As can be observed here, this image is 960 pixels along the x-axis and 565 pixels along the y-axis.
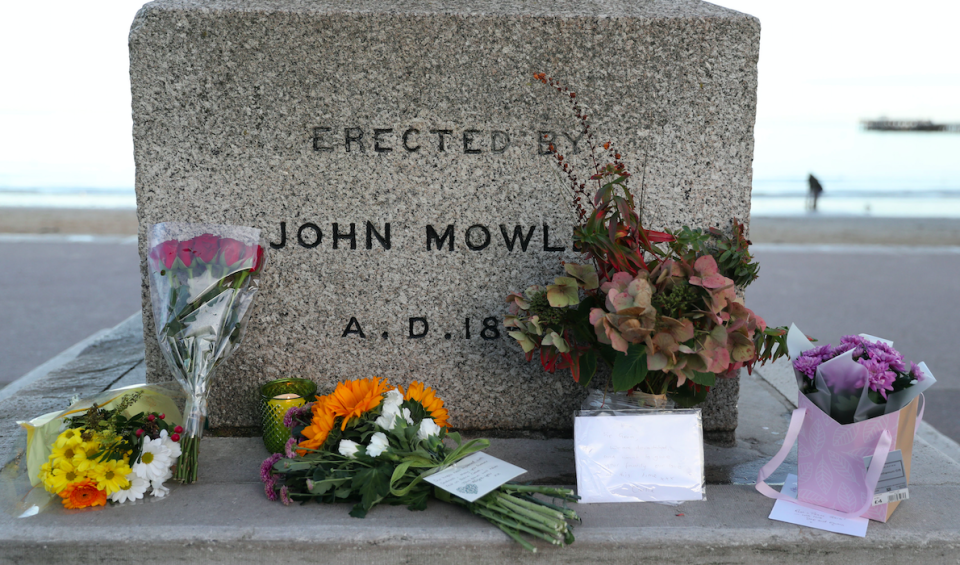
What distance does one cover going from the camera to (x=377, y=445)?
6.03 ft

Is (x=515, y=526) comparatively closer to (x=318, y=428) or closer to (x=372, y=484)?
(x=372, y=484)

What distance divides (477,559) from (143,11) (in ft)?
6.42

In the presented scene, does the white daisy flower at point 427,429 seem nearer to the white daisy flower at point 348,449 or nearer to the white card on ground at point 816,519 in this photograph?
the white daisy flower at point 348,449

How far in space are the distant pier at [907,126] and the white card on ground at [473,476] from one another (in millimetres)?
96453

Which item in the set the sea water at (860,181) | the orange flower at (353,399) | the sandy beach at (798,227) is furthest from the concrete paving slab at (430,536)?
the sea water at (860,181)

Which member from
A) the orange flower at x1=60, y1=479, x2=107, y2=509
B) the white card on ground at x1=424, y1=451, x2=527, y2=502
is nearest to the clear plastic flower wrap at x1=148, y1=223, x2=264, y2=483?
the orange flower at x1=60, y1=479, x2=107, y2=509

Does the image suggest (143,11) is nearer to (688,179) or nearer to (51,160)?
(688,179)

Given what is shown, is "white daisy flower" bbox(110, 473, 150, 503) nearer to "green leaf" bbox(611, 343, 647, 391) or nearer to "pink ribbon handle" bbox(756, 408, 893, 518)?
"green leaf" bbox(611, 343, 647, 391)

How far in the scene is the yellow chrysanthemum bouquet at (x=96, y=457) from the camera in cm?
178

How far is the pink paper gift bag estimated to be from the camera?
1.71 m

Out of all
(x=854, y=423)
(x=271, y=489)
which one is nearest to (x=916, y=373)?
(x=854, y=423)

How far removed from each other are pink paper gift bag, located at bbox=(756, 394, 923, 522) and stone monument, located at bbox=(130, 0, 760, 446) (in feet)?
1.83

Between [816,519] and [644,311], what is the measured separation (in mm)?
711

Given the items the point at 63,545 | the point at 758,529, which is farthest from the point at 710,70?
the point at 63,545
